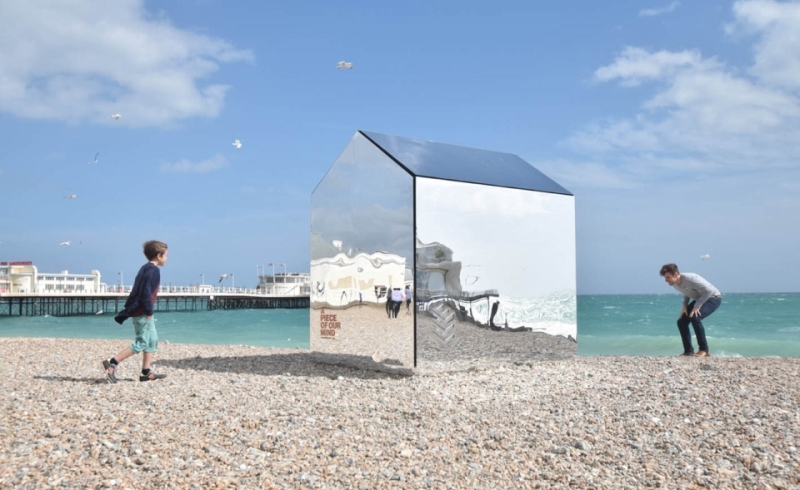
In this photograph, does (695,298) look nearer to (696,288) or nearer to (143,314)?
(696,288)

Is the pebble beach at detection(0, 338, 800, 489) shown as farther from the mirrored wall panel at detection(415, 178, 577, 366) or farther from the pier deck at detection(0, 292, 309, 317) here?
the pier deck at detection(0, 292, 309, 317)

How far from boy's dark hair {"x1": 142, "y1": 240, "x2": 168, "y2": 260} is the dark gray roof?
276 centimetres

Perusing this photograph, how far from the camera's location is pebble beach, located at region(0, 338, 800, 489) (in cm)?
397

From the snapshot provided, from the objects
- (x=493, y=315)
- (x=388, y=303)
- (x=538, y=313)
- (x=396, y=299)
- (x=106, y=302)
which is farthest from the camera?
(x=106, y=302)

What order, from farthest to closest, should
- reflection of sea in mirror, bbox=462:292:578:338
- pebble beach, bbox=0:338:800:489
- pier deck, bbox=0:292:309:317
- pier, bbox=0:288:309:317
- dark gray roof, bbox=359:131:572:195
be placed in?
pier, bbox=0:288:309:317 → pier deck, bbox=0:292:309:317 → reflection of sea in mirror, bbox=462:292:578:338 → dark gray roof, bbox=359:131:572:195 → pebble beach, bbox=0:338:800:489

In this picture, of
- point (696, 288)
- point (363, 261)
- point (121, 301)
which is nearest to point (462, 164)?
point (363, 261)

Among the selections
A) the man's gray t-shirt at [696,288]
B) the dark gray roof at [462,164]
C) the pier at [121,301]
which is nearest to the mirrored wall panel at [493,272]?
the dark gray roof at [462,164]

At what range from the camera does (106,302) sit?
243ft

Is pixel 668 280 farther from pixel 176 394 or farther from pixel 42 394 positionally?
pixel 42 394

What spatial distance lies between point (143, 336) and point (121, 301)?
7560 centimetres

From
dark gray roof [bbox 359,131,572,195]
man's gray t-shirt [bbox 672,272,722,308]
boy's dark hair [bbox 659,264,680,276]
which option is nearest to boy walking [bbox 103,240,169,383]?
dark gray roof [bbox 359,131,572,195]

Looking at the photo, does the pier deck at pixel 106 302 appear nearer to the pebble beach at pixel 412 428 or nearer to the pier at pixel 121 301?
the pier at pixel 121 301

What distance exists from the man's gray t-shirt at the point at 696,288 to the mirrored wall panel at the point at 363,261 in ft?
17.3

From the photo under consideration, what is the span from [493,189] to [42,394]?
18.0 ft
